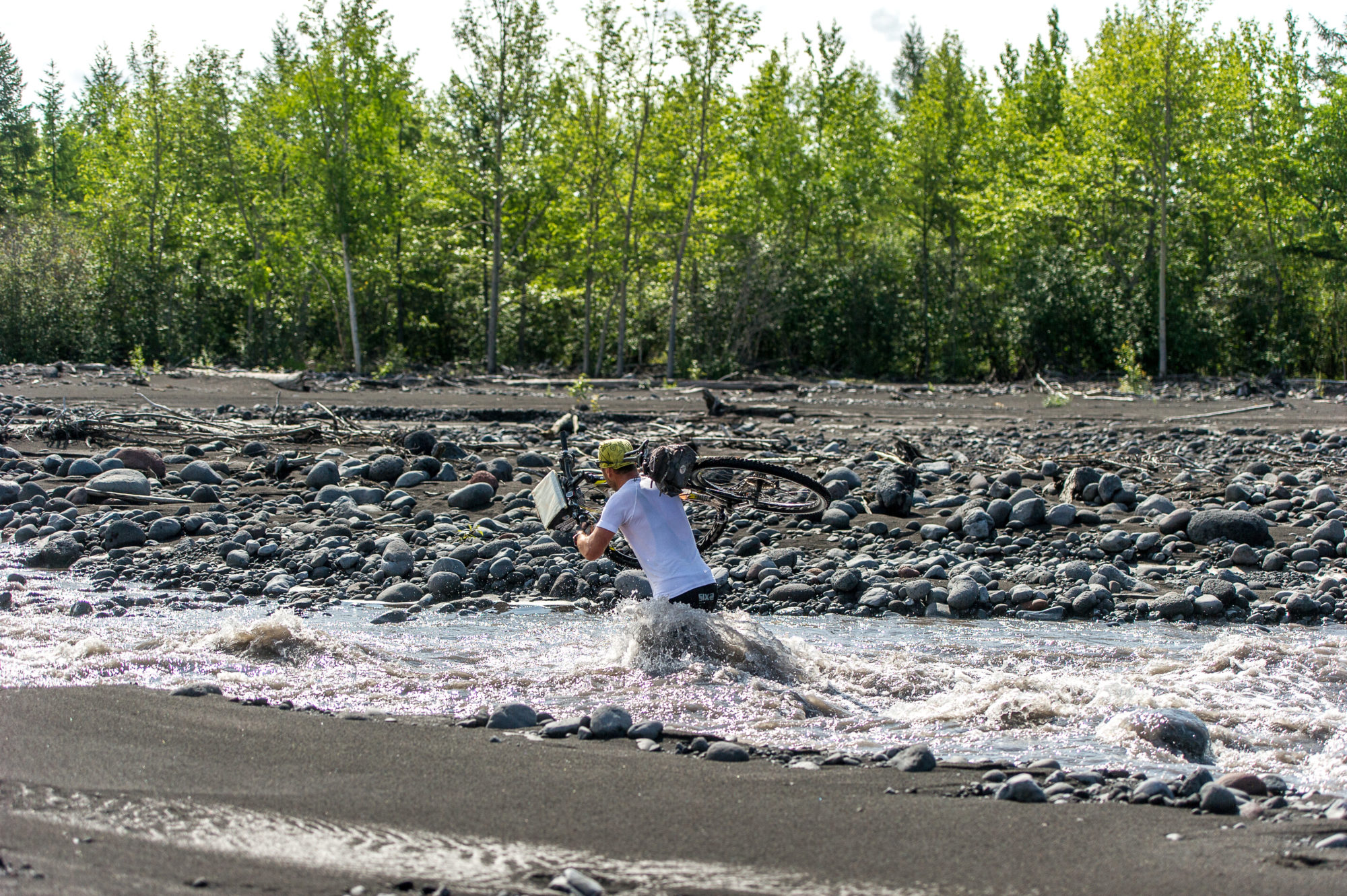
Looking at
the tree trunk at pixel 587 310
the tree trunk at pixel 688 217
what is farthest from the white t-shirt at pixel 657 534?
the tree trunk at pixel 587 310

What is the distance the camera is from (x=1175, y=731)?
5.19 meters

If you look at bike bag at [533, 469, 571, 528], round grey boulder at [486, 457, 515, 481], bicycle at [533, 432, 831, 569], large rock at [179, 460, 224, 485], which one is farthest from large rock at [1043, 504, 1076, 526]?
large rock at [179, 460, 224, 485]

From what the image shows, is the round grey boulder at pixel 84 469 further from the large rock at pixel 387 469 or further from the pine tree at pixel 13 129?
the pine tree at pixel 13 129

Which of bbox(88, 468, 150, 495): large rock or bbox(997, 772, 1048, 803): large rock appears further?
bbox(88, 468, 150, 495): large rock

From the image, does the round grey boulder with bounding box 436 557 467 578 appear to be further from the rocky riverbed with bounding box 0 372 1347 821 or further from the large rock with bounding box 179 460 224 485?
the large rock with bounding box 179 460 224 485

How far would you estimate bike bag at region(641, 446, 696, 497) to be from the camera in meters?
6.73

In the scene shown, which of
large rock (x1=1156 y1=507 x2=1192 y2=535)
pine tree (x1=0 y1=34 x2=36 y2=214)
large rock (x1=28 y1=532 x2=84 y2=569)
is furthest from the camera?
pine tree (x1=0 y1=34 x2=36 y2=214)

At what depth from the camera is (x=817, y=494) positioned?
369 inches

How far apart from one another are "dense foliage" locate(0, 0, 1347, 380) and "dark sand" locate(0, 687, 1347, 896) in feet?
87.2

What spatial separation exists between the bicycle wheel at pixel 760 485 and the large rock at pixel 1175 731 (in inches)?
128

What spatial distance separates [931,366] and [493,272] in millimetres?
14243

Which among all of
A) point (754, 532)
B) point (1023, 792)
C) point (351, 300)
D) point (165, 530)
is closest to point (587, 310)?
point (351, 300)

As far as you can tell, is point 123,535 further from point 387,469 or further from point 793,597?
point 793,597

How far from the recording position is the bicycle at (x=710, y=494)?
7.39m
